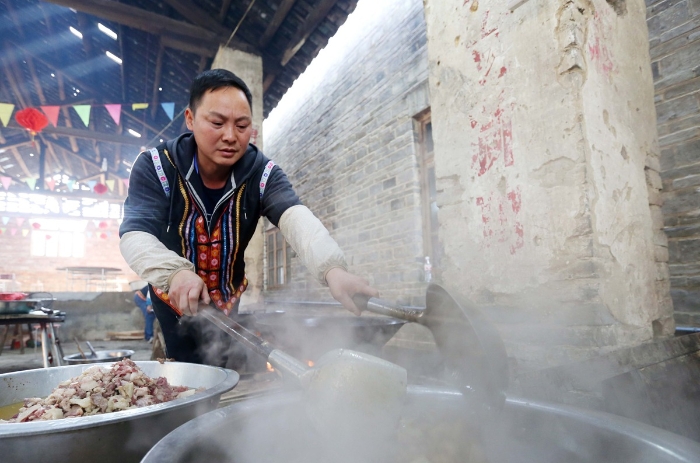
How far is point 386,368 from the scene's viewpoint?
92 centimetres

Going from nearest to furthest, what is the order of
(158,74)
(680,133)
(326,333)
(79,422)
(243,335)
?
(79,422)
(243,335)
(326,333)
(680,133)
(158,74)

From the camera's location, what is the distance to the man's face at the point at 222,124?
1734 millimetres

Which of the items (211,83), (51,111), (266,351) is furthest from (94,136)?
(266,351)

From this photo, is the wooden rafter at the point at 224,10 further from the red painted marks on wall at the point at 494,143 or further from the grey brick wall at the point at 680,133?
the red painted marks on wall at the point at 494,143

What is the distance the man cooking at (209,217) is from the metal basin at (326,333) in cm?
34

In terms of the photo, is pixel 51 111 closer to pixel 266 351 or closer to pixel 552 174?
pixel 266 351

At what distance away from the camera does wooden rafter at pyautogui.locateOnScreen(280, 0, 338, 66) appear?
5801 mm

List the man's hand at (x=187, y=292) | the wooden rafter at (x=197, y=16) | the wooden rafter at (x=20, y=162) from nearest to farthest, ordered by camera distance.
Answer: the man's hand at (x=187, y=292) → the wooden rafter at (x=197, y=16) → the wooden rafter at (x=20, y=162)

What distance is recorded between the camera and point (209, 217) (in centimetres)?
198

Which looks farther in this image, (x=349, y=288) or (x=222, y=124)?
(x=222, y=124)

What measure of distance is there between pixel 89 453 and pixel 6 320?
3259 mm

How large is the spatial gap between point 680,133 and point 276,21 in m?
5.65

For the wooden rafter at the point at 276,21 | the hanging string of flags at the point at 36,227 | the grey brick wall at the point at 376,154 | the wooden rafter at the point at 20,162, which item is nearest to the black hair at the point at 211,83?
the grey brick wall at the point at 376,154

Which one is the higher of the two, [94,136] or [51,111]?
[94,136]
